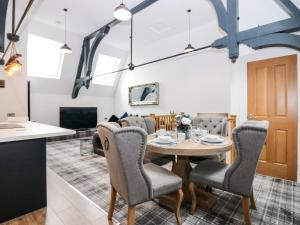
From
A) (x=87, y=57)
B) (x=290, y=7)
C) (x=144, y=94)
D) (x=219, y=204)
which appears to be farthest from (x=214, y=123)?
(x=87, y=57)

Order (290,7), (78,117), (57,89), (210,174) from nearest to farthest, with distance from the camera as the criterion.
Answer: (210,174)
(290,7)
(57,89)
(78,117)

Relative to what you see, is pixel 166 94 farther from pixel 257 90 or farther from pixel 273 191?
pixel 273 191

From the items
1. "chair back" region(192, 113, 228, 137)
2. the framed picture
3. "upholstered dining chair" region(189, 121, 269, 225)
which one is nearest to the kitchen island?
"upholstered dining chair" region(189, 121, 269, 225)

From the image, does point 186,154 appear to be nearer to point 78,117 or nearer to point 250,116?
point 250,116

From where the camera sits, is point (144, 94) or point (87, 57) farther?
point (144, 94)

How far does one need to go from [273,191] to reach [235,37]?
2.36 metres

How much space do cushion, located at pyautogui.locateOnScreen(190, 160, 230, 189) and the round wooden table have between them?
253mm

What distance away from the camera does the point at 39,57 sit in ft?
19.7

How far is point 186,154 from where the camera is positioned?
1.78 meters

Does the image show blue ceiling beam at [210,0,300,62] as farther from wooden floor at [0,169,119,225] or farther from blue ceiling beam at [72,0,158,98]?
blue ceiling beam at [72,0,158,98]

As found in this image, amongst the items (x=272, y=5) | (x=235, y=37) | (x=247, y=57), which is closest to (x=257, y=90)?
(x=247, y=57)

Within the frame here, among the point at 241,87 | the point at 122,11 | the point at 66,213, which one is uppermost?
the point at 122,11

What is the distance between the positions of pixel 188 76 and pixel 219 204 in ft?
13.3

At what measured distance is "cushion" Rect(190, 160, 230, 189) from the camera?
1.81 metres
